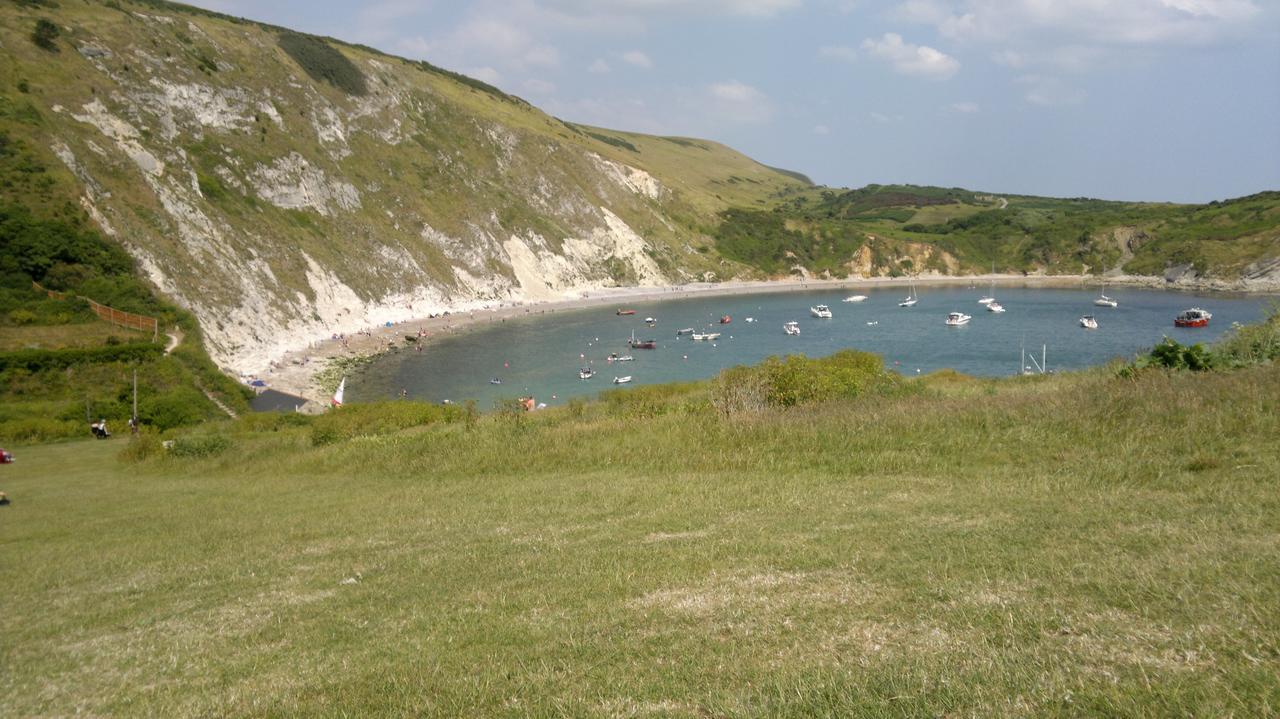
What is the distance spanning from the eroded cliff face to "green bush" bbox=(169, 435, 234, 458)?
106 ft

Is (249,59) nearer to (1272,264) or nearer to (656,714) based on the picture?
(656,714)

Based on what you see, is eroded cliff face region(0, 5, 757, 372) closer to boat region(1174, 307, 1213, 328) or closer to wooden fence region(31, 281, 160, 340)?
wooden fence region(31, 281, 160, 340)

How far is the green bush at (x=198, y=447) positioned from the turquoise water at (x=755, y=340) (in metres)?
28.8

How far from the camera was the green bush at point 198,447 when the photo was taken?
25906 millimetres

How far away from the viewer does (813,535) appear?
9266mm

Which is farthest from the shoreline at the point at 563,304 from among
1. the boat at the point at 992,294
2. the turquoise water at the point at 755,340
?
the turquoise water at the point at 755,340

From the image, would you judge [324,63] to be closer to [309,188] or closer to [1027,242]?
[309,188]

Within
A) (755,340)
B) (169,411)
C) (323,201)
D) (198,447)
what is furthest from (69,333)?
(755,340)

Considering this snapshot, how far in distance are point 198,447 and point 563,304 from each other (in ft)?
269

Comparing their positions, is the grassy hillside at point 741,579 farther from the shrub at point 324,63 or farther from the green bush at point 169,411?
the shrub at point 324,63

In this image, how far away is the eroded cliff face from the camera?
6184cm

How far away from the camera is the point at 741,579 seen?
7.68m

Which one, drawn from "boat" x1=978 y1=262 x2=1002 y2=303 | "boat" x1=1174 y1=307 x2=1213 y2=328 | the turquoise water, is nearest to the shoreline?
"boat" x1=978 y1=262 x2=1002 y2=303

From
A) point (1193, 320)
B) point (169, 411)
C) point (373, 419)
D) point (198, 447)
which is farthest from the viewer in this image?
point (1193, 320)
